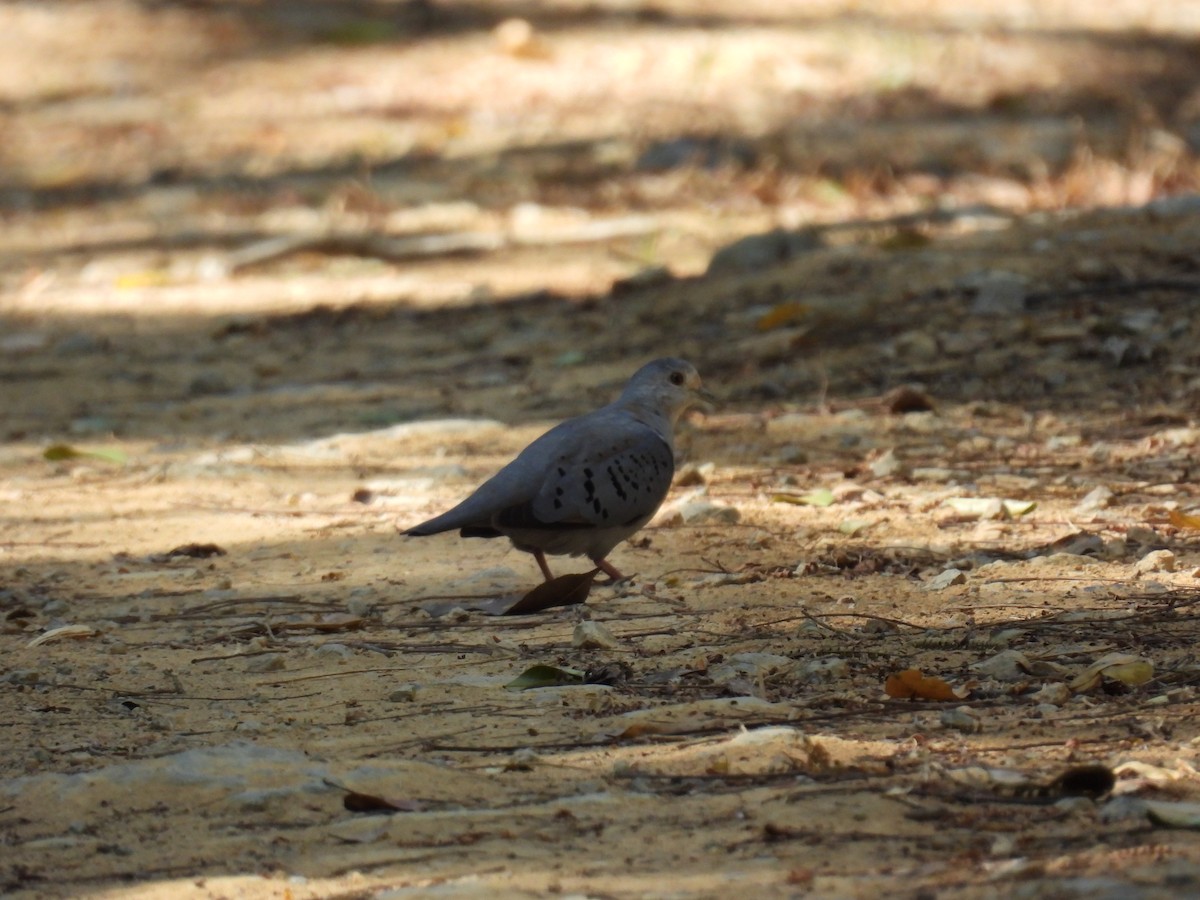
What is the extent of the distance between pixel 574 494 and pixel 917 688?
1340 millimetres

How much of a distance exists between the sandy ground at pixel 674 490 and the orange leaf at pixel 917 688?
0.02 m

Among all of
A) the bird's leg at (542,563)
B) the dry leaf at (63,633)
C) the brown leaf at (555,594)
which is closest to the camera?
the dry leaf at (63,633)

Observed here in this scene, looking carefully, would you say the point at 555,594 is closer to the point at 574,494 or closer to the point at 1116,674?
the point at 574,494

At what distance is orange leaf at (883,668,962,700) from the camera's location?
141 inches

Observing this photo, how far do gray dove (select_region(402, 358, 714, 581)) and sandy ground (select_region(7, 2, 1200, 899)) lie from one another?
209mm

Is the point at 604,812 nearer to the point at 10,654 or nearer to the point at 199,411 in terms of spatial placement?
the point at 10,654

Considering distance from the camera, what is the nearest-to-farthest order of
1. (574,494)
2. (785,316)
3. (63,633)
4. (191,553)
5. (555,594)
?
(63,633), (555,594), (574,494), (191,553), (785,316)

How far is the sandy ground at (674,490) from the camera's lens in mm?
3051

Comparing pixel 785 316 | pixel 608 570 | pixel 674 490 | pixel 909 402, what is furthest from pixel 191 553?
pixel 785 316

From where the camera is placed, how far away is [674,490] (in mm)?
5879

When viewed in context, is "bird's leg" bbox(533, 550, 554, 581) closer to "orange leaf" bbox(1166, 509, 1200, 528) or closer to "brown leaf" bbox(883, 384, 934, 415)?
"orange leaf" bbox(1166, 509, 1200, 528)

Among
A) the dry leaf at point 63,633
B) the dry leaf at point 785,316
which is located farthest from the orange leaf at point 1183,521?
the dry leaf at point 785,316

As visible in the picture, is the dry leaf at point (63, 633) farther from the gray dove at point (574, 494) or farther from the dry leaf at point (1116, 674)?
the dry leaf at point (1116, 674)

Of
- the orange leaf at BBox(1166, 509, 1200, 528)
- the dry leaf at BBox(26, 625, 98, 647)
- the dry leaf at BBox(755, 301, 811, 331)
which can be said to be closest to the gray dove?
the dry leaf at BBox(26, 625, 98, 647)
